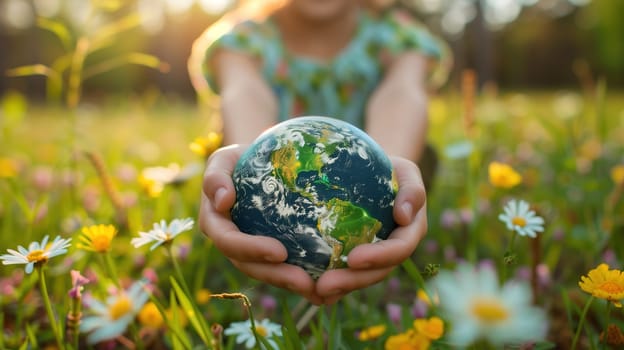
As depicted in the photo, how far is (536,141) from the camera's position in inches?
169

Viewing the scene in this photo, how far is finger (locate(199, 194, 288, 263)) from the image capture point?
1075 mm

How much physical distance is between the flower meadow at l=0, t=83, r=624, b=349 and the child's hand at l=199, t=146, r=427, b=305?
7 centimetres

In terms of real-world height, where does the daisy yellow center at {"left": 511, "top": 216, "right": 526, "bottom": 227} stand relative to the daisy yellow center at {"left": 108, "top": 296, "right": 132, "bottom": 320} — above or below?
above

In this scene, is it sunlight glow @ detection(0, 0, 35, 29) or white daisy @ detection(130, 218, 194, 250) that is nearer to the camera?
white daisy @ detection(130, 218, 194, 250)

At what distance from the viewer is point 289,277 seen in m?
1.10

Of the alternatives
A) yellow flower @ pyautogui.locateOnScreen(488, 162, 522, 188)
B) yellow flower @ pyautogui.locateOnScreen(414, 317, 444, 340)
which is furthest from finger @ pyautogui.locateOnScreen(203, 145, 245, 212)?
yellow flower @ pyautogui.locateOnScreen(488, 162, 522, 188)

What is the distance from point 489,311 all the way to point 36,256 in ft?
2.92

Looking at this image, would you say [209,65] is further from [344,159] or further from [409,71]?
[344,159]

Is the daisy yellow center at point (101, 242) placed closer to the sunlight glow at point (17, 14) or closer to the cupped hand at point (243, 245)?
the cupped hand at point (243, 245)

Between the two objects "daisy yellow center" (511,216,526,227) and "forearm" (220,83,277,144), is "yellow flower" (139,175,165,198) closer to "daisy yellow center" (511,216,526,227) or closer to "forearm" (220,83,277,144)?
"forearm" (220,83,277,144)

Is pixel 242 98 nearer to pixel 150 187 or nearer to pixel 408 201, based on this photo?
pixel 150 187

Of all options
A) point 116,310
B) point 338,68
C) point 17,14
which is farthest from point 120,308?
point 17,14

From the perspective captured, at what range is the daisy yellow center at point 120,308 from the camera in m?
1.11

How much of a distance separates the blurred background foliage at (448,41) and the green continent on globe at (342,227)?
15.0 metres
